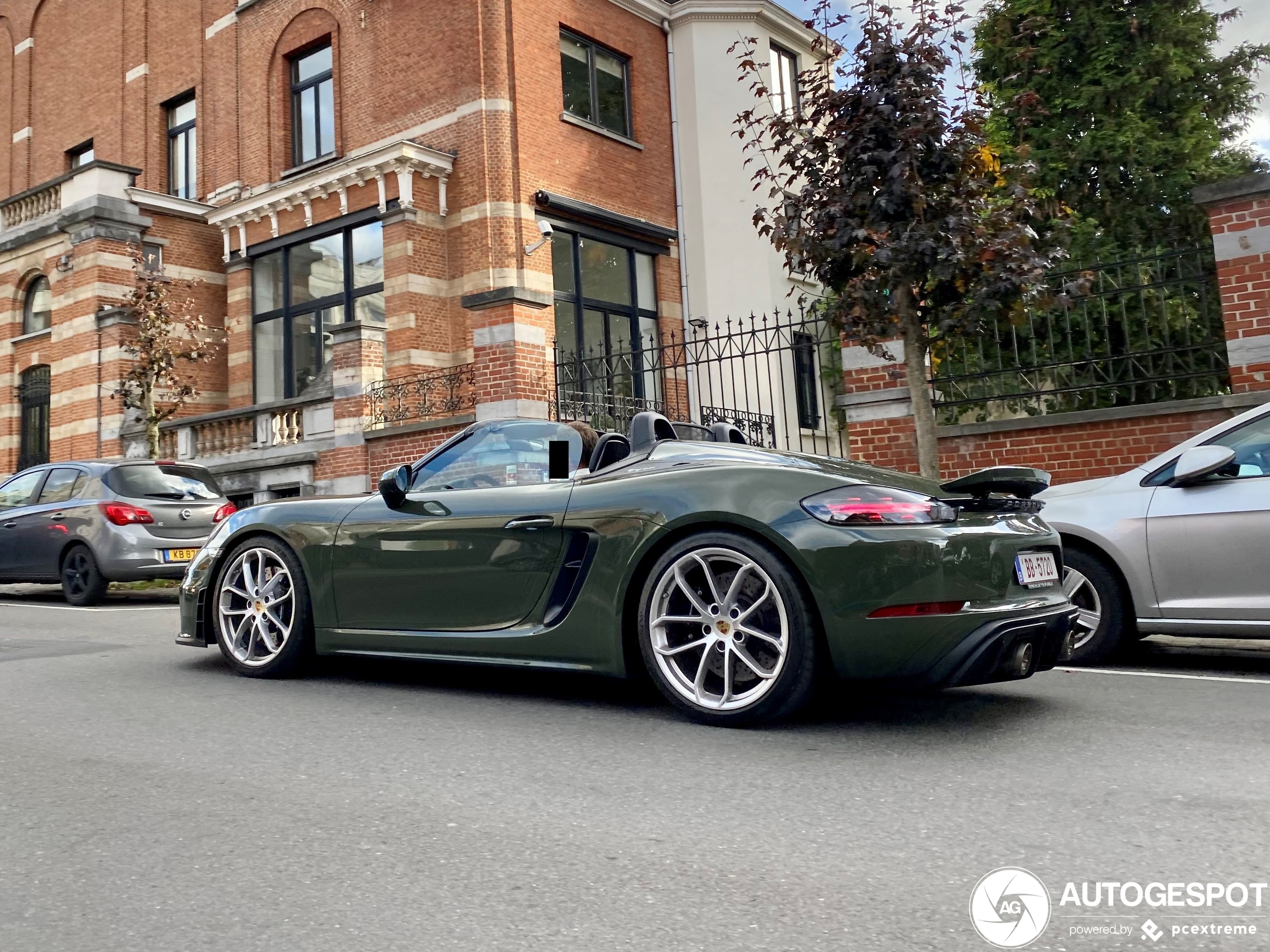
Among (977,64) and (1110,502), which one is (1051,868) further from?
(977,64)

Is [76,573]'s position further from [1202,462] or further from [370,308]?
[1202,462]

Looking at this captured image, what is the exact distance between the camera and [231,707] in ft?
16.0

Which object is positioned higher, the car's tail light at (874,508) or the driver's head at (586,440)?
the driver's head at (586,440)

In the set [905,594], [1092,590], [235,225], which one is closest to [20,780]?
[905,594]

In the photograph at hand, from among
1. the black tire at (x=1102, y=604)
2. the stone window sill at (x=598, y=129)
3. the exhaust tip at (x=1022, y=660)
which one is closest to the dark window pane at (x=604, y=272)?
the stone window sill at (x=598, y=129)

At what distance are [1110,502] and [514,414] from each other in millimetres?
8110

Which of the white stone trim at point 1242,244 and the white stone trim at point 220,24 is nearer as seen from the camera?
the white stone trim at point 1242,244

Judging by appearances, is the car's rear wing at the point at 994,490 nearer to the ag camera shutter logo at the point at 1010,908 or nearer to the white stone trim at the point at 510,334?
the ag camera shutter logo at the point at 1010,908

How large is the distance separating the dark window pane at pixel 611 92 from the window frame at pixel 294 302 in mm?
5041

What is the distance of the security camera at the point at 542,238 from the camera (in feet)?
57.5

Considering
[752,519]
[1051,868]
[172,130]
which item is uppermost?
[172,130]

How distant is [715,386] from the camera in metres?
20.1

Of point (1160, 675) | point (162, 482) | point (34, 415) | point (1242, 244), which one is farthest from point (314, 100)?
point (1160, 675)

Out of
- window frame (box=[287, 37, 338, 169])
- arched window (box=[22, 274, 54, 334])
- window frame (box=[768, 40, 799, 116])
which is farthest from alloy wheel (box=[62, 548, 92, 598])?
window frame (box=[768, 40, 799, 116])
